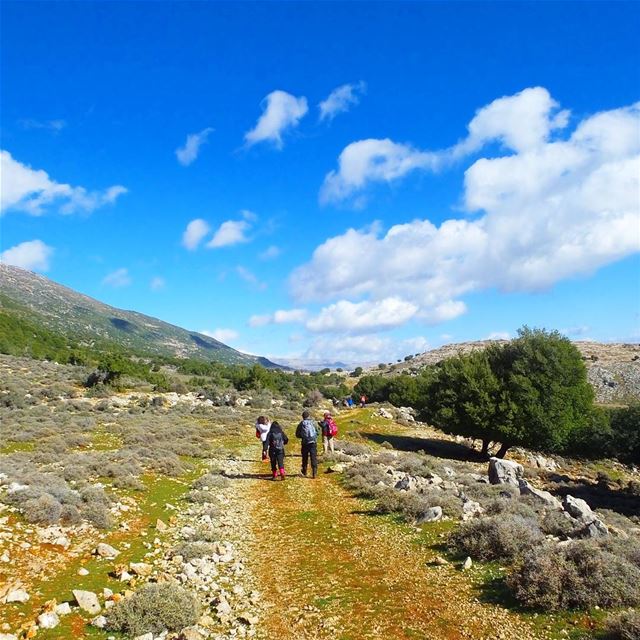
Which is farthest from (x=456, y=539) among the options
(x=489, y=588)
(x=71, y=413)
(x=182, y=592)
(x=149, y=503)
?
(x=71, y=413)

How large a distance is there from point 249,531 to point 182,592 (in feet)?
16.7

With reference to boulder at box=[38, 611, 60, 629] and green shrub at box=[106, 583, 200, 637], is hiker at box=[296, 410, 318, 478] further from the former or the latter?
boulder at box=[38, 611, 60, 629]

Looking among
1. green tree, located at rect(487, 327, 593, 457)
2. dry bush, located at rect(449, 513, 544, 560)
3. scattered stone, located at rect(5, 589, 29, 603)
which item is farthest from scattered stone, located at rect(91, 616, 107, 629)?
green tree, located at rect(487, 327, 593, 457)

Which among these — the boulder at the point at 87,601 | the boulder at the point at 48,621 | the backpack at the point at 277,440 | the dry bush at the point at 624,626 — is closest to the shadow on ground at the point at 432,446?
the backpack at the point at 277,440

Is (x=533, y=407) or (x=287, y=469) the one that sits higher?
(x=533, y=407)

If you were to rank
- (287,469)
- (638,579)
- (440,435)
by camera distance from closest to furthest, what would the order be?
(638,579) → (287,469) → (440,435)

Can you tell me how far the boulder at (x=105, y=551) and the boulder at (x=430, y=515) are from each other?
Result: 27.2 ft

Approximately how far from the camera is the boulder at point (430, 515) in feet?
45.8

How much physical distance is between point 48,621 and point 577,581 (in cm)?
919

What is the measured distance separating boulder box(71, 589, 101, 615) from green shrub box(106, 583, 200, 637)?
0.41 meters

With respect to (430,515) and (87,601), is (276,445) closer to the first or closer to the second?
(430,515)

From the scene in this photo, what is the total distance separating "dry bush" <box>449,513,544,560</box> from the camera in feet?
35.4

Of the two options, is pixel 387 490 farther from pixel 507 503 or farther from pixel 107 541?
pixel 107 541

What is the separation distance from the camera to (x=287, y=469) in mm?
23641
